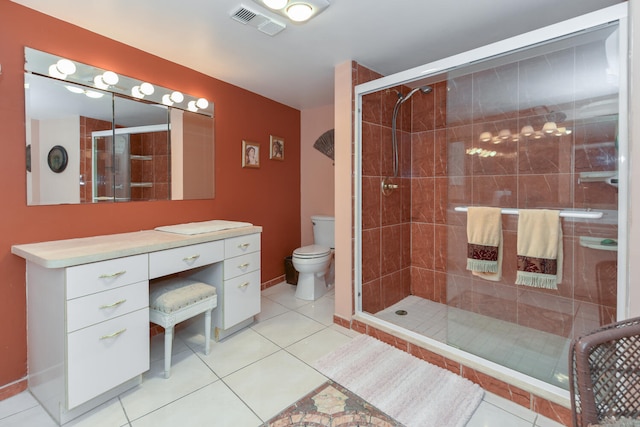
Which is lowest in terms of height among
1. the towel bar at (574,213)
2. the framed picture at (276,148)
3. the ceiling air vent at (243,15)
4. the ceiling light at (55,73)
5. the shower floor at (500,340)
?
the shower floor at (500,340)

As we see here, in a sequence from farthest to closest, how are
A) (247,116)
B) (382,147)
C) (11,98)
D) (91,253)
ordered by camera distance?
1. (247,116)
2. (382,147)
3. (11,98)
4. (91,253)

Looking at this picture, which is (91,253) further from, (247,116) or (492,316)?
(492,316)

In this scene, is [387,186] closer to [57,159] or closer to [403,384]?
[403,384]

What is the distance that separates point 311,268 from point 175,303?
1.44 metres

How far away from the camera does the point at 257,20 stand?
1784mm

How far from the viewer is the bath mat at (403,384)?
1.49 metres

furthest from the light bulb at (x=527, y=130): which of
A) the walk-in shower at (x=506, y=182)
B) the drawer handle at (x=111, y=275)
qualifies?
the drawer handle at (x=111, y=275)

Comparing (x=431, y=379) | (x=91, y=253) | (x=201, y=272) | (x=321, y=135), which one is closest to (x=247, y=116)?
(x=321, y=135)

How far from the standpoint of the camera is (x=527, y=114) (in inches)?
82.8

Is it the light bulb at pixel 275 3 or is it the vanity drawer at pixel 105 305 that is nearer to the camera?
the vanity drawer at pixel 105 305

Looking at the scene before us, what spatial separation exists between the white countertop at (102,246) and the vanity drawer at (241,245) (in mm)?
71

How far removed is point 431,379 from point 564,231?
127 cm

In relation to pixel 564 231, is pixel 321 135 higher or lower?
higher

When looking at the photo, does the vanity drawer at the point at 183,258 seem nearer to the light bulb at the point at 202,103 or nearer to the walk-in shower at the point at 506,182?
the walk-in shower at the point at 506,182
